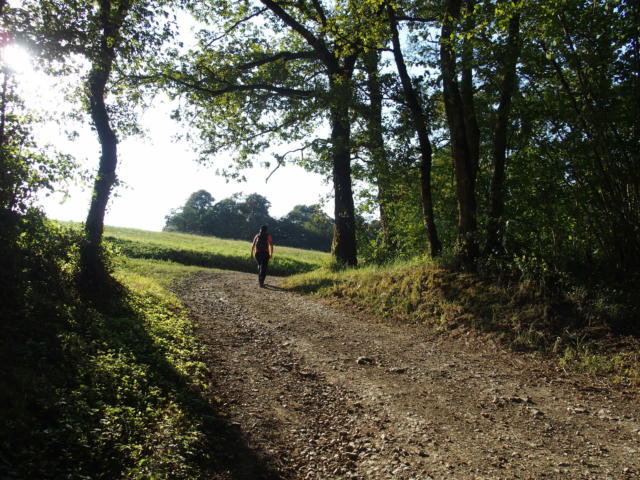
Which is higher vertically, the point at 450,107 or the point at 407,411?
the point at 450,107

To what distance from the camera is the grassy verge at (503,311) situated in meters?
6.34

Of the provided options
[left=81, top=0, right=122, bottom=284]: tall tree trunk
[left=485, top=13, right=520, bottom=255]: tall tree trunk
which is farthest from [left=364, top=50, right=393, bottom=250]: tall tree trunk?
[left=81, top=0, right=122, bottom=284]: tall tree trunk

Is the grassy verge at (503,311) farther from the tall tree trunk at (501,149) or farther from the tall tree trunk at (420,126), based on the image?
the tall tree trunk at (501,149)

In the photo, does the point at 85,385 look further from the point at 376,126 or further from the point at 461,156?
the point at 376,126

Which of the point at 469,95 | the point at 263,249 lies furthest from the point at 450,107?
the point at 263,249

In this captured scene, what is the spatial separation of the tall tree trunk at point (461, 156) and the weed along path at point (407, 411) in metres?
2.77

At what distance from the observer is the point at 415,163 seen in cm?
1303

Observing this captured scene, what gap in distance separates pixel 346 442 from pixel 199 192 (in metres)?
90.2

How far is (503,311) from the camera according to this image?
8.19m

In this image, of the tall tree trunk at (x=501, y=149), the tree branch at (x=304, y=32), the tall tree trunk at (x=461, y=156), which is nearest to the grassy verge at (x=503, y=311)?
the tall tree trunk at (x=461, y=156)

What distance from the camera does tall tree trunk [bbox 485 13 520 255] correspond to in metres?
8.48

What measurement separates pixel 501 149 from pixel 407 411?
6.88 m

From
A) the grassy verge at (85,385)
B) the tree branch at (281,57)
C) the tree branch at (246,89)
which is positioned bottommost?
the grassy verge at (85,385)

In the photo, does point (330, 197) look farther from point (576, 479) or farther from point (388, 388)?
point (576, 479)
